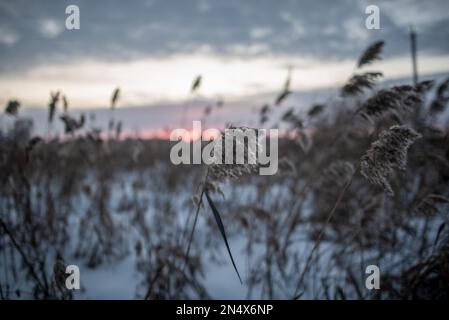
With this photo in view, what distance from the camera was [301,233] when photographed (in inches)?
160

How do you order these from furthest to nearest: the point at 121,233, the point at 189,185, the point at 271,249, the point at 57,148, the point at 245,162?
the point at 189,185, the point at 57,148, the point at 121,233, the point at 271,249, the point at 245,162

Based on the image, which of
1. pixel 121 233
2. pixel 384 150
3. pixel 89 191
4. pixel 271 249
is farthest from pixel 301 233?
pixel 89 191

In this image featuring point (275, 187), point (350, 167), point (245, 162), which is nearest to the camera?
point (245, 162)

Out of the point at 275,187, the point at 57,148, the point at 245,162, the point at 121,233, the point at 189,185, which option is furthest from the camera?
the point at 275,187

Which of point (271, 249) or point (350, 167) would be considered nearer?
point (350, 167)

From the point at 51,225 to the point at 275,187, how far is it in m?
5.54

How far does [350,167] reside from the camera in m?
2.09
